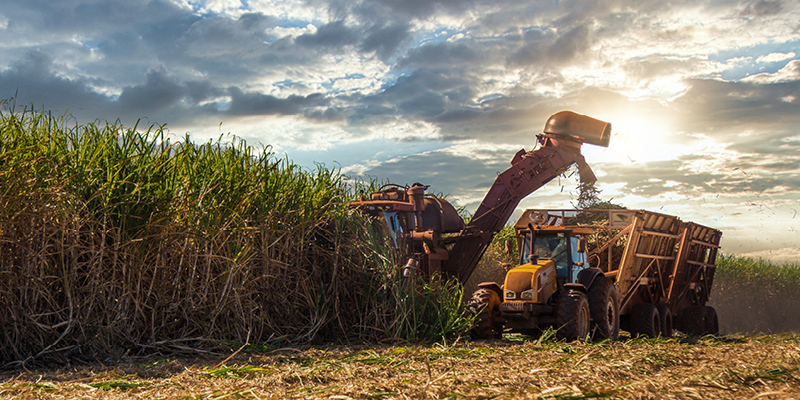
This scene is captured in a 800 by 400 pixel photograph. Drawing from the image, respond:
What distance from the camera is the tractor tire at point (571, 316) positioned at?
880 centimetres

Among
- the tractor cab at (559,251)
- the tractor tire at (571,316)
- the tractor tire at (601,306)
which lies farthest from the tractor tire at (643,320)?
the tractor tire at (571,316)

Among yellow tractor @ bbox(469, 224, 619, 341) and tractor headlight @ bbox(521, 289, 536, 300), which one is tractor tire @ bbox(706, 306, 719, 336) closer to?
yellow tractor @ bbox(469, 224, 619, 341)

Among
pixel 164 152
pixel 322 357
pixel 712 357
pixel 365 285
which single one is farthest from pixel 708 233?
pixel 164 152

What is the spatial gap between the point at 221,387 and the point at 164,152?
12.2 ft

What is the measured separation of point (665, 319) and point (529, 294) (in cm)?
424

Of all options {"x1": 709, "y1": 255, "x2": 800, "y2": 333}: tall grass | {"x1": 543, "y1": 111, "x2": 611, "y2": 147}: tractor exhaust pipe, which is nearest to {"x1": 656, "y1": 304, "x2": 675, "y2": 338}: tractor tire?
{"x1": 543, "y1": 111, "x2": 611, "y2": 147}: tractor exhaust pipe

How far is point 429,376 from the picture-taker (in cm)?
480

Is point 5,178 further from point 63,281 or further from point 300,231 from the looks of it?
point 300,231

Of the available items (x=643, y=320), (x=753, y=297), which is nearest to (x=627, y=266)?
(x=643, y=320)

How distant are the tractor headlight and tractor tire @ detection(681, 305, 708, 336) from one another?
20.2ft

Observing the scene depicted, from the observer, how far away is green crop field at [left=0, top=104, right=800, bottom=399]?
17.5 ft

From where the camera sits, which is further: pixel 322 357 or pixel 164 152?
pixel 164 152

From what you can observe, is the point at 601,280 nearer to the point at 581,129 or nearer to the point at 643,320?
the point at 643,320

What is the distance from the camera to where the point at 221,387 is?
502 cm
